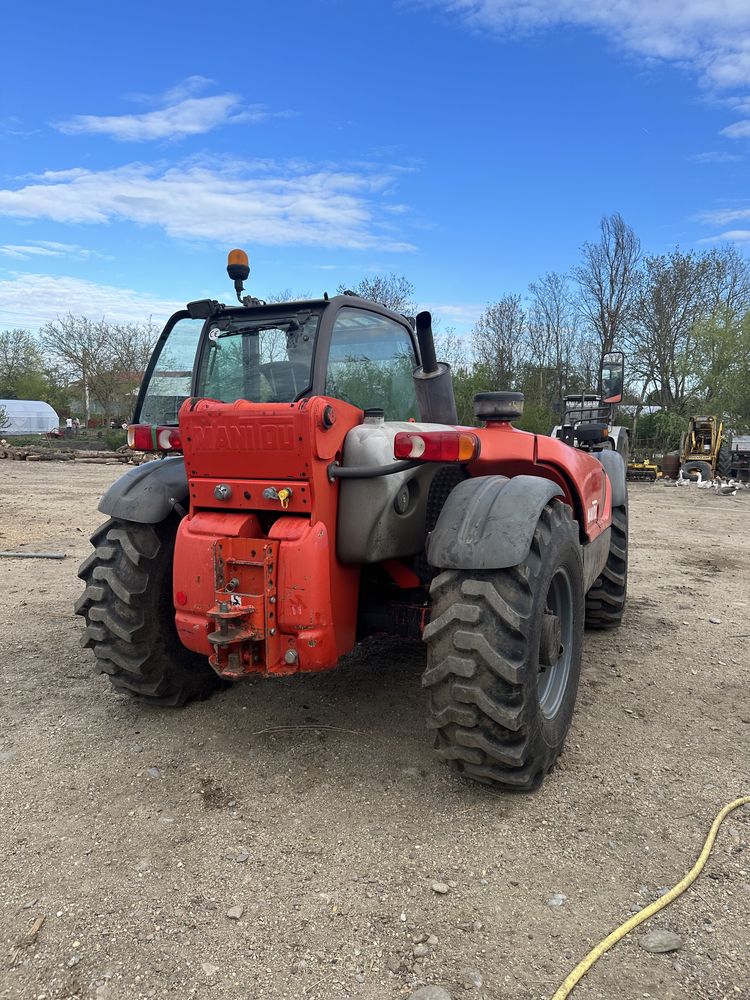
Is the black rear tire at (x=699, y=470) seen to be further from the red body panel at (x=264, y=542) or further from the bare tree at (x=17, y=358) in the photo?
the bare tree at (x=17, y=358)

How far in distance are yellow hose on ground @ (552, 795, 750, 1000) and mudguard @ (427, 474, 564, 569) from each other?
1.22m

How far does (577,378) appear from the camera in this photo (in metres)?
33.8

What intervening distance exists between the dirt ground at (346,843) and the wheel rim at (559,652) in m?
0.30

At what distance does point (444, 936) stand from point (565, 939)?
37 cm

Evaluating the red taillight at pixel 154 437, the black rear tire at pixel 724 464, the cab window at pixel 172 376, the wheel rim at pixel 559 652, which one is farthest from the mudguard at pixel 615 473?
the black rear tire at pixel 724 464

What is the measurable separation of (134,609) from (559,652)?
2.07 metres

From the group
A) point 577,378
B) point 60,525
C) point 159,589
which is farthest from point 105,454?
point 159,589

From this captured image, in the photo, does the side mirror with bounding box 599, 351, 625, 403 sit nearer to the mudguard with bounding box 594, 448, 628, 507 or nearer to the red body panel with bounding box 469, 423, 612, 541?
the mudguard with bounding box 594, 448, 628, 507

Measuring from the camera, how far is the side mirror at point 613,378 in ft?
18.5

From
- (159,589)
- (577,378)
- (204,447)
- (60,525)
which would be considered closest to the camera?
(204,447)

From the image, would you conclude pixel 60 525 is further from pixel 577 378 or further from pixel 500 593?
pixel 577 378

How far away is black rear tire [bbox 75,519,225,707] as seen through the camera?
348 centimetres

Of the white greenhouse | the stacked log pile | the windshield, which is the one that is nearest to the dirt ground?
the windshield

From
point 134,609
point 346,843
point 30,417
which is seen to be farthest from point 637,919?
point 30,417
